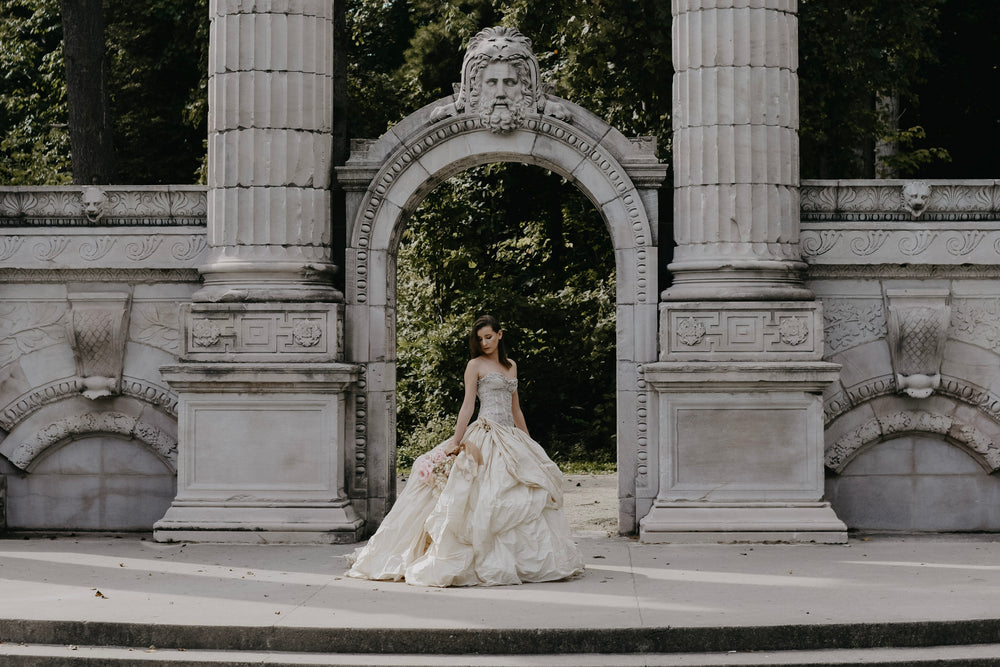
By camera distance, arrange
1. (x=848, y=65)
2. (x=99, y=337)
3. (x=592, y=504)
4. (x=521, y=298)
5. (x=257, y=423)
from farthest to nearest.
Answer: (x=521, y=298), (x=848, y=65), (x=592, y=504), (x=99, y=337), (x=257, y=423)

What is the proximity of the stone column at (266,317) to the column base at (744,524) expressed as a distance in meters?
2.57

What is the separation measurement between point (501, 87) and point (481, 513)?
162 inches

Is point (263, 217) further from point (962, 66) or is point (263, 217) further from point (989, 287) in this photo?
point (962, 66)

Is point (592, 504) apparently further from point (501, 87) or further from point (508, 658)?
point (508, 658)

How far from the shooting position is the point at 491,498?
915 centimetres

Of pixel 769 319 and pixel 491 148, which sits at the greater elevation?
pixel 491 148

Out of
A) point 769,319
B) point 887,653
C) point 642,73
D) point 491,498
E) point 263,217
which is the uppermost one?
point 642,73

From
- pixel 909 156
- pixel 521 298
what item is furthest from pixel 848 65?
pixel 521 298

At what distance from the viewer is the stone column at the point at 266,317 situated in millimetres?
11070

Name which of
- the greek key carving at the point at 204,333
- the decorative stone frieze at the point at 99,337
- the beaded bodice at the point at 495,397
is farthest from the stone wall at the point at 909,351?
the decorative stone frieze at the point at 99,337

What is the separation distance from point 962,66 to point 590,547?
42.4ft

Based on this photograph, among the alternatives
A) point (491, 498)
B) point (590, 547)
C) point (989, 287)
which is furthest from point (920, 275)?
point (491, 498)

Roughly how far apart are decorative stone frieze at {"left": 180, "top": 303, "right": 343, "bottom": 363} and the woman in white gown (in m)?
2.12

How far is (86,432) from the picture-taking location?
11938mm
